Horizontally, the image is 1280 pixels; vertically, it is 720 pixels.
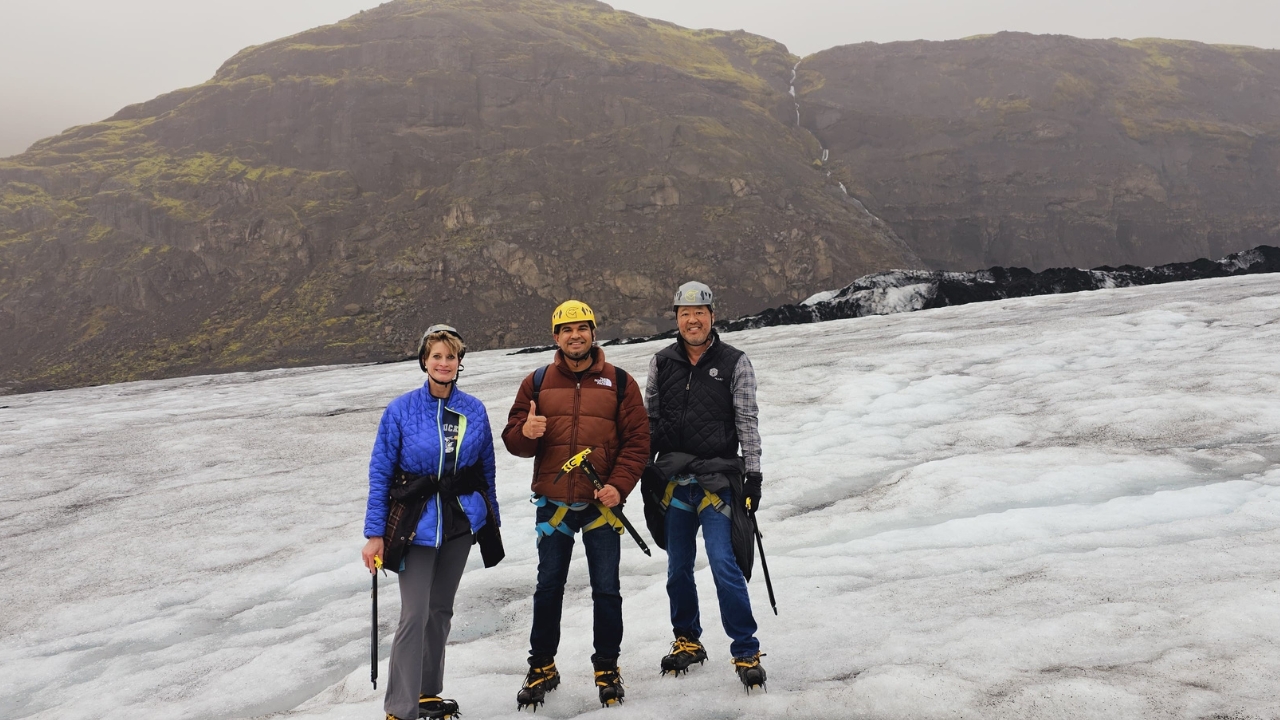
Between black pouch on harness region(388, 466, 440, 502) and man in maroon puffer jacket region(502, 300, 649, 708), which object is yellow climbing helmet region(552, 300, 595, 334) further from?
black pouch on harness region(388, 466, 440, 502)

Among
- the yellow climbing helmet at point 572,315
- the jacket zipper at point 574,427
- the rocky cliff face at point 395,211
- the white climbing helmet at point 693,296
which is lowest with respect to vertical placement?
the jacket zipper at point 574,427

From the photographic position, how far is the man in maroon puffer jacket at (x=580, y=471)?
13.2ft

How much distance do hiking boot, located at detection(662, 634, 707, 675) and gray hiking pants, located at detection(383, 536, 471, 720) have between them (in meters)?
1.27

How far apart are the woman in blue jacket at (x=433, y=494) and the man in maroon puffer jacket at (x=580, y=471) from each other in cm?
28

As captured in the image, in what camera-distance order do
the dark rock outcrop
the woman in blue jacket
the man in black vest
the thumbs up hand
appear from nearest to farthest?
the woman in blue jacket < the thumbs up hand < the man in black vest < the dark rock outcrop

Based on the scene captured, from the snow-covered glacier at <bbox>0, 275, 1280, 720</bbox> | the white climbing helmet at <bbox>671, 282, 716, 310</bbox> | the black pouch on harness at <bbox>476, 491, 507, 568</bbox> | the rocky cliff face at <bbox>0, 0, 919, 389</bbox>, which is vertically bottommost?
the snow-covered glacier at <bbox>0, 275, 1280, 720</bbox>

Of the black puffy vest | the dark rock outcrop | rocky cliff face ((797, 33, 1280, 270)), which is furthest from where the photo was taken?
rocky cliff face ((797, 33, 1280, 270))

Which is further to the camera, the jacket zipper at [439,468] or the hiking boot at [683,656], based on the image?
the hiking boot at [683,656]

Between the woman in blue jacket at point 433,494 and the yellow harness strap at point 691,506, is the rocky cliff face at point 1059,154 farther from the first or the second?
the woman in blue jacket at point 433,494

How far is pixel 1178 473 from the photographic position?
7.41 meters

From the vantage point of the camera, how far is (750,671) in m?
3.98

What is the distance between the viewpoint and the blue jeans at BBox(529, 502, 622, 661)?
4.06m

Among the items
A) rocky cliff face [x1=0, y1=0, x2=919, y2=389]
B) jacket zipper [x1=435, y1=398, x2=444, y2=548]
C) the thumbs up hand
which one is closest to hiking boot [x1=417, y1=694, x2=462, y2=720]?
jacket zipper [x1=435, y1=398, x2=444, y2=548]

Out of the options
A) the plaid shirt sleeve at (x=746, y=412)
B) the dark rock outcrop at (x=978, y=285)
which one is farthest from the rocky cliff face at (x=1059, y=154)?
the plaid shirt sleeve at (x=746, y=412)
